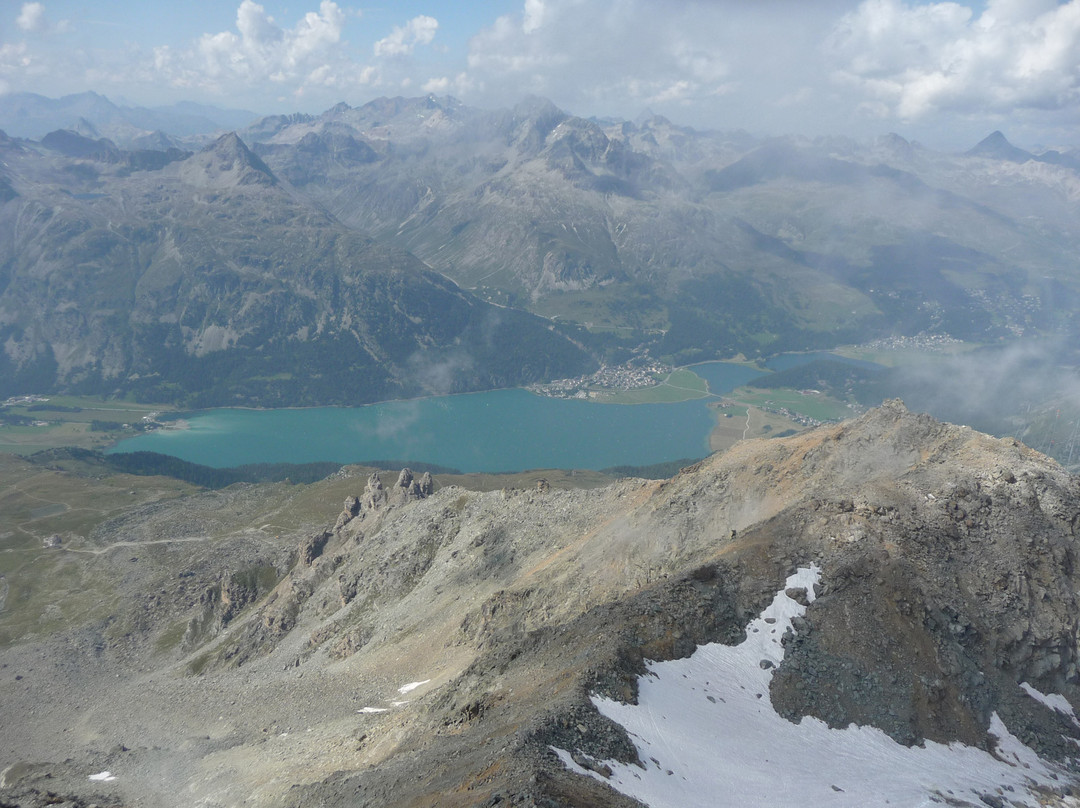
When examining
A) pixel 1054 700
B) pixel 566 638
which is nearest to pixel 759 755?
pixel 566 638

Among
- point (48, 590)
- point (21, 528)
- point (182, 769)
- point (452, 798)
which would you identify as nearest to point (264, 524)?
point (48, 590)

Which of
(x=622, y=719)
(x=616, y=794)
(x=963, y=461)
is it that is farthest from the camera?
(x=963, y=461)

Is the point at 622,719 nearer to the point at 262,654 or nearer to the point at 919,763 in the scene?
the point at 919,763

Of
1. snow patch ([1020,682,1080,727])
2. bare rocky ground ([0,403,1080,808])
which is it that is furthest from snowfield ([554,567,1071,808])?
snow patch ([1020,682,1080,727])

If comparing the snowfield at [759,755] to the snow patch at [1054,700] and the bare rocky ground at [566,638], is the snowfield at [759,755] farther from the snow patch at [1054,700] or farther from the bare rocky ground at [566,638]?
the snow patch at [1054,700]

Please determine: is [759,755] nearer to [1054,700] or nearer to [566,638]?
[566,638]

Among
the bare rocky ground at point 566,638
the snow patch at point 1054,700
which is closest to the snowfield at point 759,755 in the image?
the bare rocky ground at point 566,638
